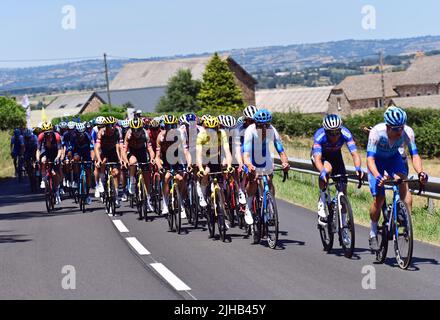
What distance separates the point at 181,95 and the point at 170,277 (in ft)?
308

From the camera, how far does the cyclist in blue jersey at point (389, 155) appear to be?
980 centimetres

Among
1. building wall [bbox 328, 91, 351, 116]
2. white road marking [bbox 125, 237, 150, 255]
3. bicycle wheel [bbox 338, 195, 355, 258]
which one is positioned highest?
bicycle wheel [bbox 338, 195, 355, 258]

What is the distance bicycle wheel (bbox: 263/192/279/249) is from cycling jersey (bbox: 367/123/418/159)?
1970mm

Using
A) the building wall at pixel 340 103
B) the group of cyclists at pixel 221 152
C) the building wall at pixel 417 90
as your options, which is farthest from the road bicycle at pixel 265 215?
the building wall at pixel 340 103

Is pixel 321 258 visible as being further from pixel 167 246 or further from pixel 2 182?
pixel 2 182

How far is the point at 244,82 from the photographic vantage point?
120 meters

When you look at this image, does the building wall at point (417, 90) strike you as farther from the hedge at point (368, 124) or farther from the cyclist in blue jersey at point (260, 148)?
the cyclist in blue jersey at point (260, 148)

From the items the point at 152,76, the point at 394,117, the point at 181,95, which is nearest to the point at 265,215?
the point at 394,117

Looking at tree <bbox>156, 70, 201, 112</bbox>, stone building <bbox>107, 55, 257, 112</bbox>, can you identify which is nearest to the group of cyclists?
tree <bbox>156, 70, 201, 112</bbox>

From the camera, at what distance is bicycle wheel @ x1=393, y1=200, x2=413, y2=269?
9.52 meters

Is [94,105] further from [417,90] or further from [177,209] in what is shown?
[177,209]

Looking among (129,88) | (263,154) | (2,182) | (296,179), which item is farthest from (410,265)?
(129,88)

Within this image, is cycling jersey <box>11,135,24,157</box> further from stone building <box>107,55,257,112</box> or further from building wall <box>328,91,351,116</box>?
building wall <box>328,91,351,116</box>
